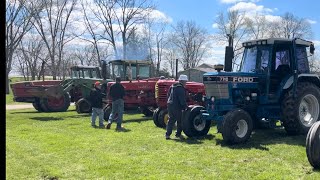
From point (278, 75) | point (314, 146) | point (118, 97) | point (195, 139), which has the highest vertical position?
point (278, 75)

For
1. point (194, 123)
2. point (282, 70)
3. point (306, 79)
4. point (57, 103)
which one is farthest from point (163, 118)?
point (57, 103)

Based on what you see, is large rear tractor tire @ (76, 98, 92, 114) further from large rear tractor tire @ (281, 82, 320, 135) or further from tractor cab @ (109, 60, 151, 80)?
large rear tractor tire @ (281, 82, 320, 135)

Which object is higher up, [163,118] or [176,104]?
[176,104]

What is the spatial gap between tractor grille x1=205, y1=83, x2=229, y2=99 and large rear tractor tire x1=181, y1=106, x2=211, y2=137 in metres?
0.75

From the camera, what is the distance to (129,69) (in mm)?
19000

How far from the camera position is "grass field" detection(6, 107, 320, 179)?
21.2 feet

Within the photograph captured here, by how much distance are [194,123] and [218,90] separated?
47.1 inches

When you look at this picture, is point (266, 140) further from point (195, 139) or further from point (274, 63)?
point (274, 63)

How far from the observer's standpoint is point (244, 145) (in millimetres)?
8977

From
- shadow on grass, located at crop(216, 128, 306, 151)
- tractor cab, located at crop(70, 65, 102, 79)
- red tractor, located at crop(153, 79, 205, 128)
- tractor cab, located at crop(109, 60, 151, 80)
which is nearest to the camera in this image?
shadow on grass, located at crop(216, 128, 306, 151)

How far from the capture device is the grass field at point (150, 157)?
254 inches

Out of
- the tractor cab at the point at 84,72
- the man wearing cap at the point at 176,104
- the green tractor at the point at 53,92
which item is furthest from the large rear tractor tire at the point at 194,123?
the tractor cab at the point at 84,72

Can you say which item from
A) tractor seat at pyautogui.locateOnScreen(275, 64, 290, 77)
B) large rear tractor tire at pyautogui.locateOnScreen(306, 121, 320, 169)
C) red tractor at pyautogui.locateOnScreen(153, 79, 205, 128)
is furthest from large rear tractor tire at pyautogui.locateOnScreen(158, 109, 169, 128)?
large rear tractor tire at pyautogui.locateOnScreen(306, 121, 320, 169)

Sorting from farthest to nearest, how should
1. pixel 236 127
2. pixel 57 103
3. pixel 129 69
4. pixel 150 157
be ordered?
pixel 57 103
pixel 129 69
pixel 236 127
pixel 150 157
